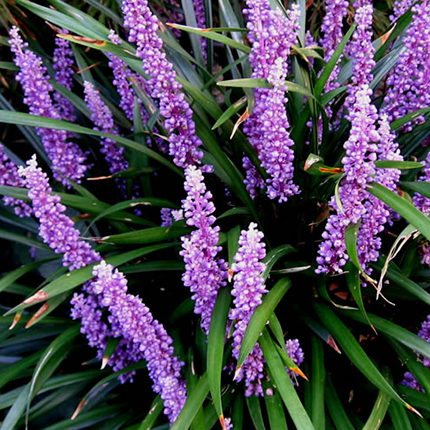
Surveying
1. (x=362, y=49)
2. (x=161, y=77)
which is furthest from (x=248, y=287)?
(x=362, y=49)

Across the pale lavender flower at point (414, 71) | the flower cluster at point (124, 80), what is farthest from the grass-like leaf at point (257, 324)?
the flower cluster at point (124, 80)

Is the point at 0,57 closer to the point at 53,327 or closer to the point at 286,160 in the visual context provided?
the point at 53,327

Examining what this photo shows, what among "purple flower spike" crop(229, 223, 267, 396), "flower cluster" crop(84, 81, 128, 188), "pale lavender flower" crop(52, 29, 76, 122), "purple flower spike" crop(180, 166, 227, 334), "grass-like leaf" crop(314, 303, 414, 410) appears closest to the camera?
"purple flower spike" crop(229, 223, 267, 396)

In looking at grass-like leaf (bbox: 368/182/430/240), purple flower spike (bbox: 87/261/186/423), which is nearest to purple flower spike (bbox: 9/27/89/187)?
purple flower spike (bbox: 87/261/186/423)

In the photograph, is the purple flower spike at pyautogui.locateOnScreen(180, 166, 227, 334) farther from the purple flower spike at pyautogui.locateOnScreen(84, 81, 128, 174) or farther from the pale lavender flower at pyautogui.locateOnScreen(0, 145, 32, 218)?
the pale lavender flower at pyautogui.locateOnScreen(0, 145, 32, 218)

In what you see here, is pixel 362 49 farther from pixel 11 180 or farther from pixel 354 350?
pixel 11 180

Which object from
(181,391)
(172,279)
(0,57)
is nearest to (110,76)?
(0,57)
